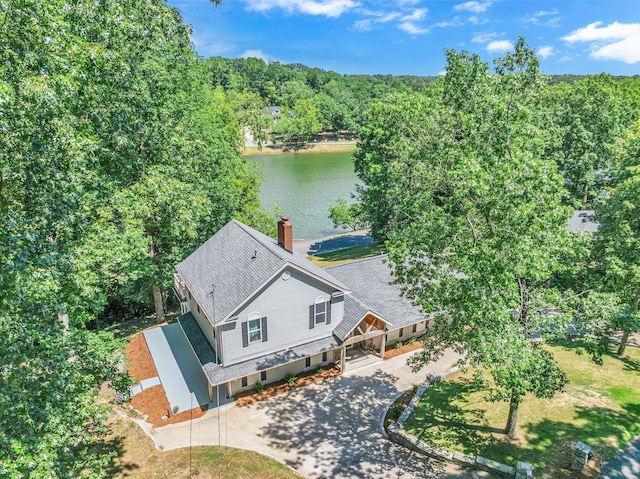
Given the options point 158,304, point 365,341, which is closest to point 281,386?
point 365,341

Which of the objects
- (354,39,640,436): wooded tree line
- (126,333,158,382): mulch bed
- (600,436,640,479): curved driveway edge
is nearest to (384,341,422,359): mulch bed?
(354,39,640,436): wooded tree line

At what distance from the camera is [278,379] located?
63.2 ft

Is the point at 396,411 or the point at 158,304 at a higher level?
the point at 158,304

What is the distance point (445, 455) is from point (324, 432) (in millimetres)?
4712

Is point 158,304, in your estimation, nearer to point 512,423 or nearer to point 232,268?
point 232,268

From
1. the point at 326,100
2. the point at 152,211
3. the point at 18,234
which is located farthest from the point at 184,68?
the point at 326,100

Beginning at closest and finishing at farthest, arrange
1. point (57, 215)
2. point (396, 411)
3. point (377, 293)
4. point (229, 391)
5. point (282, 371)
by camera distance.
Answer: point (57, 215) < point (396, 411) < point (229, 391) < point (282, 371) < point (377, 293)

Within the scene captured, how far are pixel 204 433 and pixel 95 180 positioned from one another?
10.4 m

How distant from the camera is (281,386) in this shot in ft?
61.9

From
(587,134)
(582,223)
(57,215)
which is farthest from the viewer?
(587,134)

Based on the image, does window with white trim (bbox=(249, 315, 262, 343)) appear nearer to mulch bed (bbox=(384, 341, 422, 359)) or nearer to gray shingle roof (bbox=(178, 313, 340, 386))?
gray shingle roof (bbox=(178, 313, 340, 386))

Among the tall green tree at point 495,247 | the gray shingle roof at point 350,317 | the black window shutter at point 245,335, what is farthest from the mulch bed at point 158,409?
the tall green tree at point 495,247

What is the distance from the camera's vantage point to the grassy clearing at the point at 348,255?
3544 centimetres

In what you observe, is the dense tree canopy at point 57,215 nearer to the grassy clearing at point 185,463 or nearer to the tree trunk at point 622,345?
the grassy clearing at point 185,463
